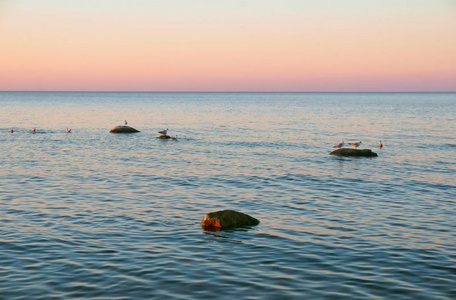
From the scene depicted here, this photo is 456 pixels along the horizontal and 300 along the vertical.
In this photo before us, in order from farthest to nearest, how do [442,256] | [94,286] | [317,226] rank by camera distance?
1. [317,226]
2. [442,256]
3. [94,286]

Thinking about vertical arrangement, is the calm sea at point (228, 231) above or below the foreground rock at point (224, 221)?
below

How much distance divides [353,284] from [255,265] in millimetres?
2925

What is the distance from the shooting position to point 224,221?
17.7 metres

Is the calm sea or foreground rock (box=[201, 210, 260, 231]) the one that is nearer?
the calm sea

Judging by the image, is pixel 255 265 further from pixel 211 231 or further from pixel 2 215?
pixel 2 215

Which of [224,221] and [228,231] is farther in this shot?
[224,221]

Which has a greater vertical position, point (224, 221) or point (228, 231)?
point (224, 221)

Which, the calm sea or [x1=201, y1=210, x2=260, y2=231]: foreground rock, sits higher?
[x1=201, y1=210, x2=260, y2=231]: foreground rock

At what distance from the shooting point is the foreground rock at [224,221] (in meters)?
17.6

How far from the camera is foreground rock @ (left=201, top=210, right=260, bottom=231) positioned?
17.6 m

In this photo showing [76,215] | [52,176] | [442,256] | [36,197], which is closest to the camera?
[442,256]

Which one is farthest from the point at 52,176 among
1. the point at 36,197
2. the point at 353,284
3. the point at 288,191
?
the point at 353,284

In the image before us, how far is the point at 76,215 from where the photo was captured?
19.5m

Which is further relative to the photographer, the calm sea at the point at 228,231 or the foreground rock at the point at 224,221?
the foreground rock at the point at 224,221
